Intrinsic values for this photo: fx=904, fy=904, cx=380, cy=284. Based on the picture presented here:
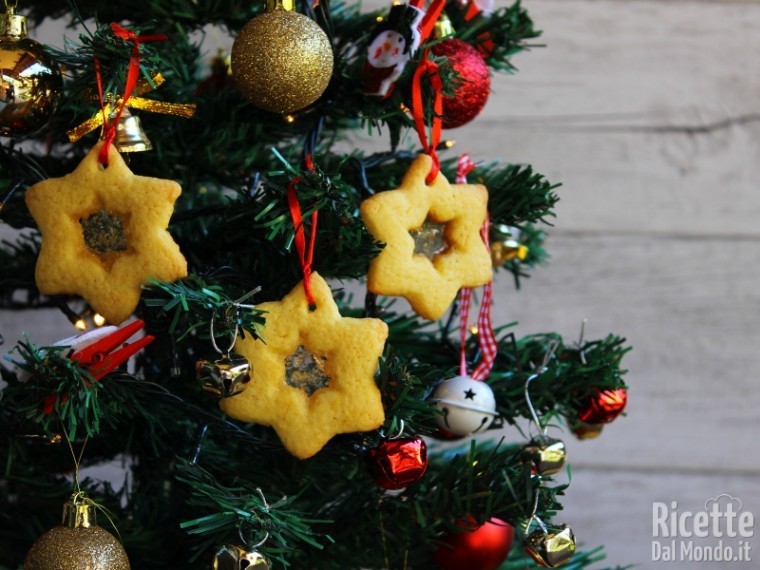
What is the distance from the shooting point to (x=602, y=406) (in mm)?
585

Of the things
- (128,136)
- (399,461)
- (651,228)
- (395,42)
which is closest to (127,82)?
(128,136)

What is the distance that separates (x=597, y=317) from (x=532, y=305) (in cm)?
7

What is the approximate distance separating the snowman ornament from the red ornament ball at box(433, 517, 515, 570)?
0.92ft

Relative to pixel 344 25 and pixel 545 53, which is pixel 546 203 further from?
pixel 545 53

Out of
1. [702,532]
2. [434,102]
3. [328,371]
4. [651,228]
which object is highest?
[434,102]

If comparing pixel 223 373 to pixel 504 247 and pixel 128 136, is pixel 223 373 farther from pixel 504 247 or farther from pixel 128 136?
pixel 504 247

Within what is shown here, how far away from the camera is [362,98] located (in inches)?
20.6

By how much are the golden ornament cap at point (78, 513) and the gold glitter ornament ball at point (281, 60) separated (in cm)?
22

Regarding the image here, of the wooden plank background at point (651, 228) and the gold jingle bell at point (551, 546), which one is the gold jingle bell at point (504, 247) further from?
the wooden plank background at point (651, 228)

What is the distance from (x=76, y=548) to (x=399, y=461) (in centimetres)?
17

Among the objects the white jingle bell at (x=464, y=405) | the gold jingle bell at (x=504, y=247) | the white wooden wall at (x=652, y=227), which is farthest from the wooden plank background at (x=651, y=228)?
the white jingle bell at (x=464, y=405)

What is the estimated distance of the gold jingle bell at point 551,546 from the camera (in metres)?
0.51

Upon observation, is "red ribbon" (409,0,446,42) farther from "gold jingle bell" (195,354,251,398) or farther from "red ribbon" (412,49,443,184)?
"gold jingle bell" (195,354,251,398)

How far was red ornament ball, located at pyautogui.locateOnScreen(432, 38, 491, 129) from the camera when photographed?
1.76 ft
